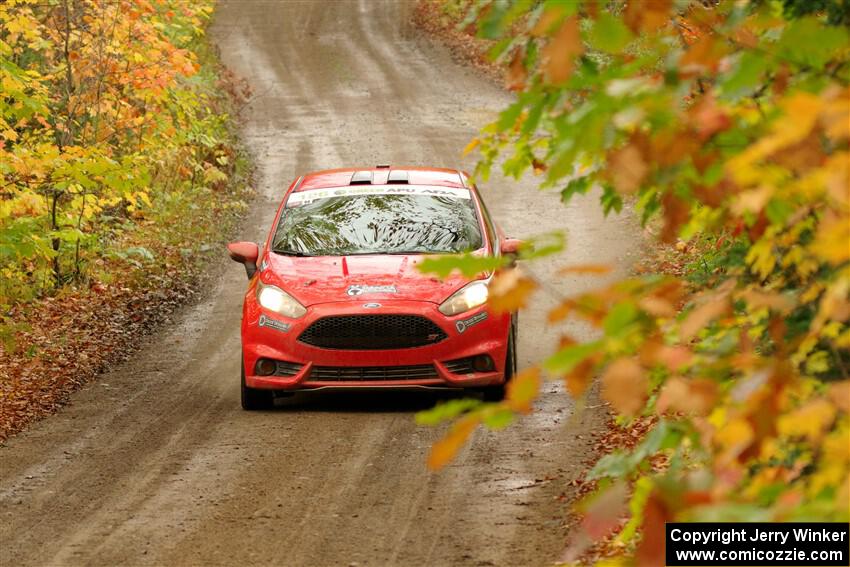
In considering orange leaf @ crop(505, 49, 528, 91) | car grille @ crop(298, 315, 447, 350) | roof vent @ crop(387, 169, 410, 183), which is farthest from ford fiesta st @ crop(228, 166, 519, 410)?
orange leaf @ crop(505, 49, 528, 91)

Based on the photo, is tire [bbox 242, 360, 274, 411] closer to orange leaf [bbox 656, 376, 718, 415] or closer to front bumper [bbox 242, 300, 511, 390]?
front bumper [bbox 242, 300, 511, 390]

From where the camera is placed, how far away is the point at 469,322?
386 inches

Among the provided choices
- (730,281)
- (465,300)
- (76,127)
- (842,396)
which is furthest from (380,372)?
(76,127)

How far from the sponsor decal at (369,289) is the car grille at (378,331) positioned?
225 millimetres

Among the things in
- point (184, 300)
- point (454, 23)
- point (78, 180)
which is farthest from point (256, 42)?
point (78, 180)

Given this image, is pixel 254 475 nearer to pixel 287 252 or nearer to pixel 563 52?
pixel 287 252

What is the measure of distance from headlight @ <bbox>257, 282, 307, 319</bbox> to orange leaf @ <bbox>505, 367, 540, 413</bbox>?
23.4 ft

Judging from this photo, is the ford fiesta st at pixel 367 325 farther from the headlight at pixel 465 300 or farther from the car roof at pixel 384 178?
the car roof at pixel 384 178

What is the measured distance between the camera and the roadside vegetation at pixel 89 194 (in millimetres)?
11430

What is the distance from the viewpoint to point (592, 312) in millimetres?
2926

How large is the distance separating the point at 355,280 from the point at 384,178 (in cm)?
211

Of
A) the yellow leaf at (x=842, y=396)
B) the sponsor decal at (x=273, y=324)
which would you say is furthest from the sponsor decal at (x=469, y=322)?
the yellow leaf at (x=842, y=396)

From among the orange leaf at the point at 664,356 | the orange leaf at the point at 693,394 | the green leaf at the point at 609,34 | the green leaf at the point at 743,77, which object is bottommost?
the orange leaf at the point at 693,394

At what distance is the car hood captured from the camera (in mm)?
9805
